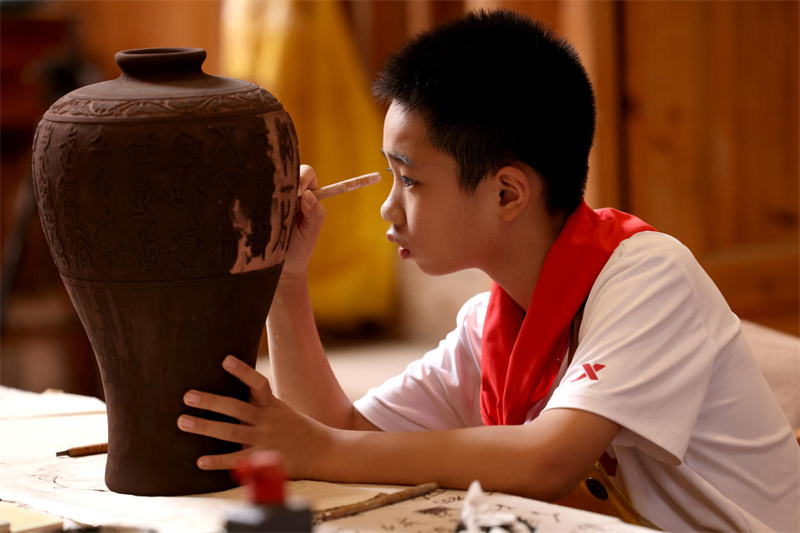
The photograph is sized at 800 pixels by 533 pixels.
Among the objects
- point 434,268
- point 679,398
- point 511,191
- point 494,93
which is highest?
point 494,93

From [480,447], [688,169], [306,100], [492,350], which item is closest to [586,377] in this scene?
[480,447]

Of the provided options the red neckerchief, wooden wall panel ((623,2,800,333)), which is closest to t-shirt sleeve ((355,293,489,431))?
the red neckerchief

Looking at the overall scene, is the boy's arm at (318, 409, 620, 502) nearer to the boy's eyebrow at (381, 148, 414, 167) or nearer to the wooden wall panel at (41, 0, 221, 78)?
the boy's eyebrow at (381, 148, 414, 167)

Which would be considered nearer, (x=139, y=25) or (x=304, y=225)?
(x=304, y=225)

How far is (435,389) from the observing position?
1.60 metres

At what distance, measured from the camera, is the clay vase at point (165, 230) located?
112 cm

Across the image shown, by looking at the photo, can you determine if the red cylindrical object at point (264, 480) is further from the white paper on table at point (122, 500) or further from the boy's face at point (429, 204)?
the boy's face at point (429, 204)

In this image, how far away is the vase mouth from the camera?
120 cm

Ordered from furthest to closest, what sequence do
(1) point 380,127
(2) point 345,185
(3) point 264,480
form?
(1) point 380,127 < (2) point 345,185 < (3) point 264,480

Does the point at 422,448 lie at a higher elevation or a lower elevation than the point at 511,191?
lower

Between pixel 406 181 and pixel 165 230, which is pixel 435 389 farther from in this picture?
pixel 165 230

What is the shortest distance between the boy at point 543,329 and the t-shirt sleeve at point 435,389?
4.8 inches

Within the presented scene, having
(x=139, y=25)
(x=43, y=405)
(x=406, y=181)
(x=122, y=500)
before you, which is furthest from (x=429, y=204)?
(x=139, y=25)

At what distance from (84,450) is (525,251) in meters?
0.71
